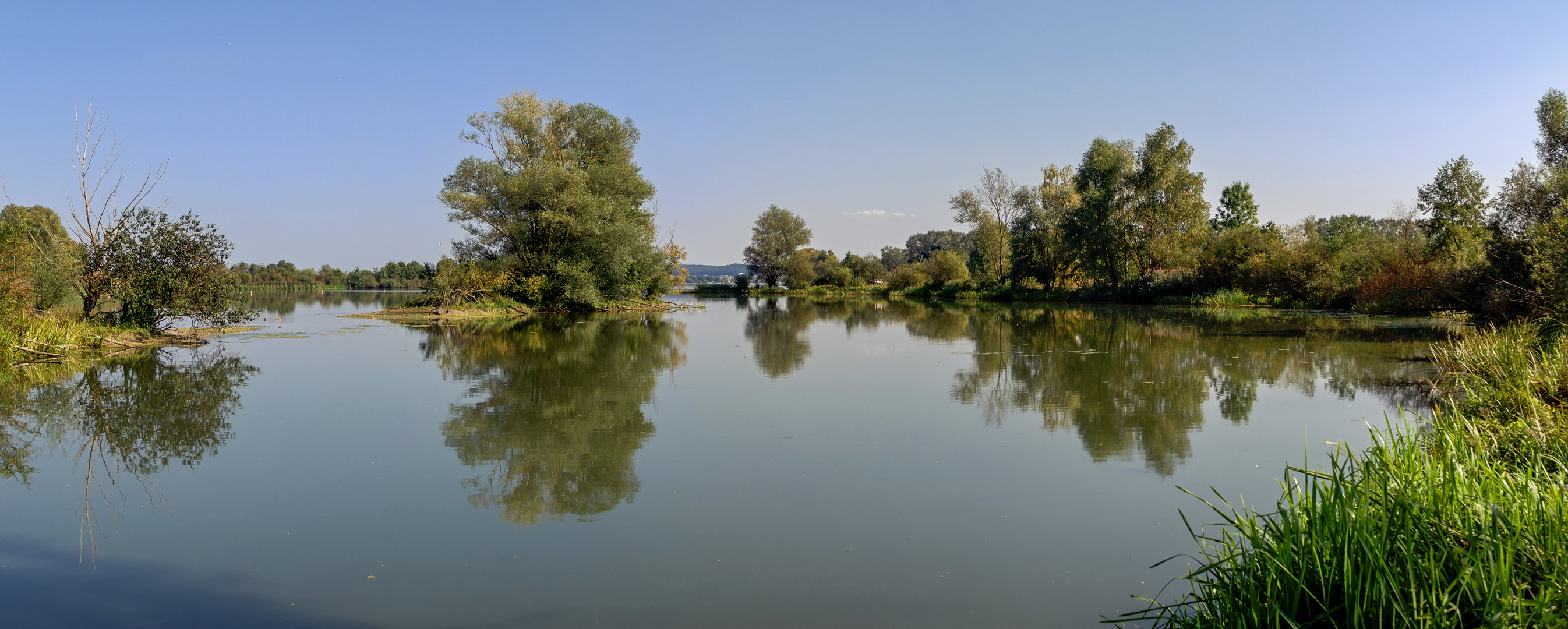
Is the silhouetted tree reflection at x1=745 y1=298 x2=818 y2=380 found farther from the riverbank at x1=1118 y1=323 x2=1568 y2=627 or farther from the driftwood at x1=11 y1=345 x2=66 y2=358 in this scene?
the driftwood at x1=11 y1=345 x2=66 y2=358

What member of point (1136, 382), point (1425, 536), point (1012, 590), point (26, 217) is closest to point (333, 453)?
point (1012, 590)

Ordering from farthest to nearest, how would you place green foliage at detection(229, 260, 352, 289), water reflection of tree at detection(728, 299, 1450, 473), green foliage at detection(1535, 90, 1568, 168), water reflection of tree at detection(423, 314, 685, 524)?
green foliage at detection(229, 260, 352, 289) < green foliage at detection(1535, 90, 1568, 168) < water reflection of tree at detection(728, 299, 1450, 473) < water reflection of tree at detection(423, 314, 685, 524)

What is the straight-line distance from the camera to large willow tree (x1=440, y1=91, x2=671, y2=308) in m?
27.4

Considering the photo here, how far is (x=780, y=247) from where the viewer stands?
65000 millimetres

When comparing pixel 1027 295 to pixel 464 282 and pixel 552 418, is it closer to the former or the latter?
pixel 464 282

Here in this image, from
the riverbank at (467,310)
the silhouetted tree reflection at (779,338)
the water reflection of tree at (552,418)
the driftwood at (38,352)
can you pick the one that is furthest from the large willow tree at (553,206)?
the driftwood at (38,352)

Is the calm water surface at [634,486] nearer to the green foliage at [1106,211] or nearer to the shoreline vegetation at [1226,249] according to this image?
the shoreline vegetation at [1226,249]

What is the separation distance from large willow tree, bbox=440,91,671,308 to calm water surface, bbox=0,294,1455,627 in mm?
16161

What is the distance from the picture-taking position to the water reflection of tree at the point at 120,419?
5711mm

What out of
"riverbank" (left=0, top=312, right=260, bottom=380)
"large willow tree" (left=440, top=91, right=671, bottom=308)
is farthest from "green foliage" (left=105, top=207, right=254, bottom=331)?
"large willow tree" (left=440, top=91, right=671, bottom=308)

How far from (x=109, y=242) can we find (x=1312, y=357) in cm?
1992

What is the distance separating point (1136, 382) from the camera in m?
9.84

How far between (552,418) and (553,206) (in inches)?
838

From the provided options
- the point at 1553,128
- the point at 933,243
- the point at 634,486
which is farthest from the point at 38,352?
the point at 933,243
